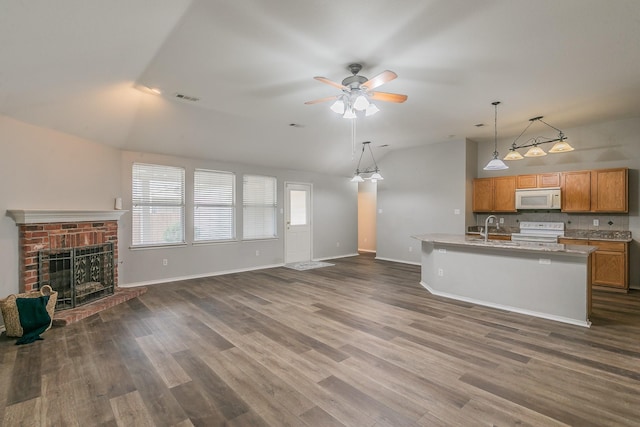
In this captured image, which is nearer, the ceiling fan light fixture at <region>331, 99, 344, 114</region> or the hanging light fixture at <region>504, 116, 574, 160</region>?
the ceiling fan light fixture at <region>331, 99, 344, 114</region>

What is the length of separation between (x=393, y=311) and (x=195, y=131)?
4.44m

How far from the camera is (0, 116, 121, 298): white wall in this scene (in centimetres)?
352

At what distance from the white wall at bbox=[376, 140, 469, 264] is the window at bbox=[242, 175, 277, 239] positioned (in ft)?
9.94

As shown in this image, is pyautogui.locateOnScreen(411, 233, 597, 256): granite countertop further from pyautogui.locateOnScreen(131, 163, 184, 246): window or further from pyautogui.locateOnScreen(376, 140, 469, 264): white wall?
pyautogui.locateOnScreen(131, 163, 184, 246): window

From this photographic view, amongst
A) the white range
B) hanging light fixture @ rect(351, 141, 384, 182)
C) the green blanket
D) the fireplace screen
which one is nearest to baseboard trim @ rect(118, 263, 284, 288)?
the fireplace screen

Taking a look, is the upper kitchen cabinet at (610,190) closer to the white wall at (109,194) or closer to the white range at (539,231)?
the white range at (539,231)

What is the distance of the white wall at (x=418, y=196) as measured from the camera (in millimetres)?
6891

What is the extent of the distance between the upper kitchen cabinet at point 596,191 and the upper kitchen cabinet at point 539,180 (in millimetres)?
121

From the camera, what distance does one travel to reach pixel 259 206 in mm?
7285

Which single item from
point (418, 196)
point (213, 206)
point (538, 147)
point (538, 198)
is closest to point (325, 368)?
point (538, 147)

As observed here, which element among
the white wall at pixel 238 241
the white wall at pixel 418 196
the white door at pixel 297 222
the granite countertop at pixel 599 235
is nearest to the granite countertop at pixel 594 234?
the granite countertop at pixel 599 235

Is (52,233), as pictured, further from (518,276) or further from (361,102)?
(518,276)

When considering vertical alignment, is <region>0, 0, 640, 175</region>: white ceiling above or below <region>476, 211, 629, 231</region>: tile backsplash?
above

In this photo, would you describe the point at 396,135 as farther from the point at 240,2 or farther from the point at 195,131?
the point at 240,2
